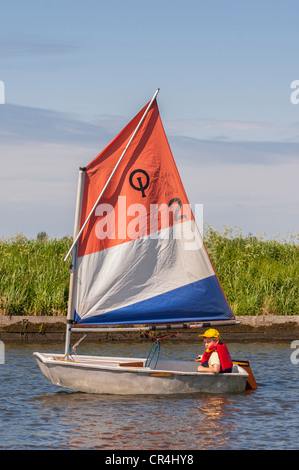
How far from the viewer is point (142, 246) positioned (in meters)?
18.2

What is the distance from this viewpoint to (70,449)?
1370cm

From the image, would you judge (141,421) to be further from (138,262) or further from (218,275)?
(218,275)

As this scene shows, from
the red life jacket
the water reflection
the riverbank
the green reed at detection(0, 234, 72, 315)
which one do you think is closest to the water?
the water reflection

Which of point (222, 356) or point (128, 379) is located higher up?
point (222, 356)

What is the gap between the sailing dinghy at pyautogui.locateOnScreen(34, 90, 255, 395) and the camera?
17.7 m

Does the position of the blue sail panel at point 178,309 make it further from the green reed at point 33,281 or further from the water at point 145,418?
the green reed at point 33,281

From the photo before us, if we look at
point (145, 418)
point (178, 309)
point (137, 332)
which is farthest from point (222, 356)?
point (137, 332)

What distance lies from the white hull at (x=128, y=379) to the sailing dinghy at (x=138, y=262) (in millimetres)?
22

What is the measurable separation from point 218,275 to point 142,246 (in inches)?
474

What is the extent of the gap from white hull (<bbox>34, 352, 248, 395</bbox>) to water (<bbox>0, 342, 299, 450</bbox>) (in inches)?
7.5
